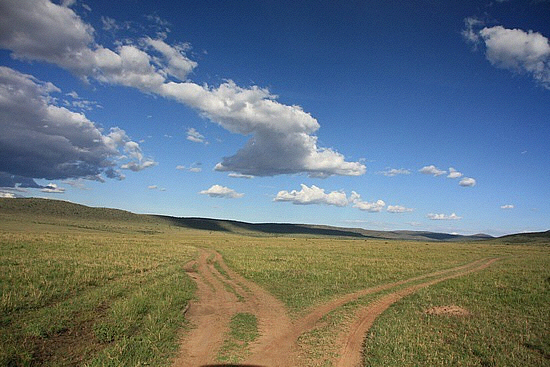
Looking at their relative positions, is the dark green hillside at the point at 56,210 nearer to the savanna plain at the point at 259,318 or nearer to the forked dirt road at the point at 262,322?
the savanna plain at the point at 259,318

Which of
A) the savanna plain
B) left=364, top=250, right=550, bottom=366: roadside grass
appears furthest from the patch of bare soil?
left=364, top=250, right=550, bottom=366: roadside grass

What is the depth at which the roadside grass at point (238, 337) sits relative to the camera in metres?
9.11

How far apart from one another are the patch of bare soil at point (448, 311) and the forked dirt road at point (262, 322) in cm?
200

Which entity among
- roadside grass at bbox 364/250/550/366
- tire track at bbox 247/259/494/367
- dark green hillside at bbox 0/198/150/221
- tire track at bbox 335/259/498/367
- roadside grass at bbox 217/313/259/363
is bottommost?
roadside grass at bbox 217/313/259/363

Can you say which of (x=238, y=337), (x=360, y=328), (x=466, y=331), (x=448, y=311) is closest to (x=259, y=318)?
(x=238, y=337)

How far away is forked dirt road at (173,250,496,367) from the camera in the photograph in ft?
30.1

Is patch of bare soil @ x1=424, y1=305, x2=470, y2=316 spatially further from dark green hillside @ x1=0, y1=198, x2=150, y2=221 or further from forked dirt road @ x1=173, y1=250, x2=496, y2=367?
dark green hillside @ x1=0, y1=198, x2=150, y2=221

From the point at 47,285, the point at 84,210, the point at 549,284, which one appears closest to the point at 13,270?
the point at 47,285

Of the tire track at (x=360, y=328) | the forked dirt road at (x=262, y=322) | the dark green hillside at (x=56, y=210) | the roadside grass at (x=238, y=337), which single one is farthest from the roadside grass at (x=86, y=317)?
the dark green hillside at (x=56, y=210)

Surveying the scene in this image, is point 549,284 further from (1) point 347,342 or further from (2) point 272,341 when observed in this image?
(2) point 272,341

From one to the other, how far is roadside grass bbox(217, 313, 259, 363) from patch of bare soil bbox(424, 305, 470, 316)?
8230 mm

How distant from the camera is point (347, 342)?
10539 mm

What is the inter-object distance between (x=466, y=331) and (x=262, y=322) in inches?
302

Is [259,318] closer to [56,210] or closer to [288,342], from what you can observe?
[288,342]
